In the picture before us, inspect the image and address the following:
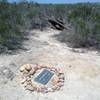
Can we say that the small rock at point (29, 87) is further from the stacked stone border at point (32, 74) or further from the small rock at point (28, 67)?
the small rock at point (28, 67)

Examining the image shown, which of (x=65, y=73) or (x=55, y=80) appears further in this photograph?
(x=65, y=73)

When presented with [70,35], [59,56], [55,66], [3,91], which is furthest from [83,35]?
[3,91]

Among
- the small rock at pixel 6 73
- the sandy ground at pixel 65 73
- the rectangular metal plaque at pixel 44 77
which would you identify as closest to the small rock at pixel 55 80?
the rectangular metal plaque at pixel 44 77

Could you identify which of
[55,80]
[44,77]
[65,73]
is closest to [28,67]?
[44,77]

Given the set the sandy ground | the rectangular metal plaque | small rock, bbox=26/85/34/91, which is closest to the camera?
the sandy ground

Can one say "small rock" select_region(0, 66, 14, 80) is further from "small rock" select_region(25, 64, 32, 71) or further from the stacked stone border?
"small rock" select_region(25, 64, 32, 71)

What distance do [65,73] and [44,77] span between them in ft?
2.18

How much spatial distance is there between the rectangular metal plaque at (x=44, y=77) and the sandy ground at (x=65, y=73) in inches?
16.3

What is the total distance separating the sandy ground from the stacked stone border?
12 centimetres

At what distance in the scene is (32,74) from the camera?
25.5 ft

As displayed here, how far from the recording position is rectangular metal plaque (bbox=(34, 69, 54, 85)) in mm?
7465

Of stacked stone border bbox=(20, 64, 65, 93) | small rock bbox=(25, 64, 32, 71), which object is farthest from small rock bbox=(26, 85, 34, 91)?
small rock bbox=(25, 64, 32, 71)

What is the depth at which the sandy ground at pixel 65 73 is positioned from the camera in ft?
22.9

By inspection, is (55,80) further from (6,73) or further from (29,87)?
(6,73)
